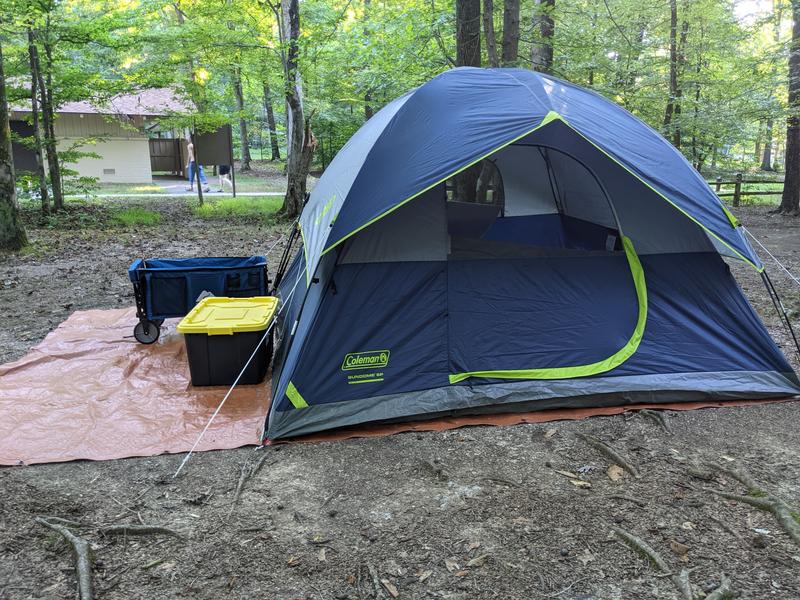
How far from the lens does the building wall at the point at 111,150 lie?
20.3m

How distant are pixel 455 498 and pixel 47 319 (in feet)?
15.6

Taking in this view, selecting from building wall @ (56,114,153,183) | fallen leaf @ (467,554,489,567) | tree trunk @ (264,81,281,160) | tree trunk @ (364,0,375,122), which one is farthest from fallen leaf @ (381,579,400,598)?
tree trunk @ (264,81,281,160)

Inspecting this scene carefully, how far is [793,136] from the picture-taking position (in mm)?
12227

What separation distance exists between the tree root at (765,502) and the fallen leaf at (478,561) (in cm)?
129

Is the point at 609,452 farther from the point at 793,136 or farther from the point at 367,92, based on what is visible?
the point at 793,136

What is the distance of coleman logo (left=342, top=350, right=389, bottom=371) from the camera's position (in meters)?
3.65

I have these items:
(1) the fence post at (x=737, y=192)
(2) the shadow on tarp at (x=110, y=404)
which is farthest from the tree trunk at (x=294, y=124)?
(1) the fence post at (x=737, y=192)

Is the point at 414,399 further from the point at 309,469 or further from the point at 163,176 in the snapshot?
the point at 163,176

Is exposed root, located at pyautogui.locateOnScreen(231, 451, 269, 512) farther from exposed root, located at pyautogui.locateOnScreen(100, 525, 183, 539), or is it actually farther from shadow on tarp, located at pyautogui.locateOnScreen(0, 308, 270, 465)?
exposed root, located at pyautogui.locateOnScreen(100, 525, 183, 539)

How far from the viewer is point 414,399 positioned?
371cm

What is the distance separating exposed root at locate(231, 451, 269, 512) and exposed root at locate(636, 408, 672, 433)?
236cm

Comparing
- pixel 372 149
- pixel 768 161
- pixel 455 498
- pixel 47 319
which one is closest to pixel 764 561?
pixel 455 498

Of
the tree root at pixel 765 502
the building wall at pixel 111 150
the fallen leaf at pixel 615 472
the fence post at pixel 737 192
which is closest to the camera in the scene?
the tree root at pixel 765 502

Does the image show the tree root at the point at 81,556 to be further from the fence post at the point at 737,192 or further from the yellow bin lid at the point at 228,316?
the fence post at the point at 737,192
